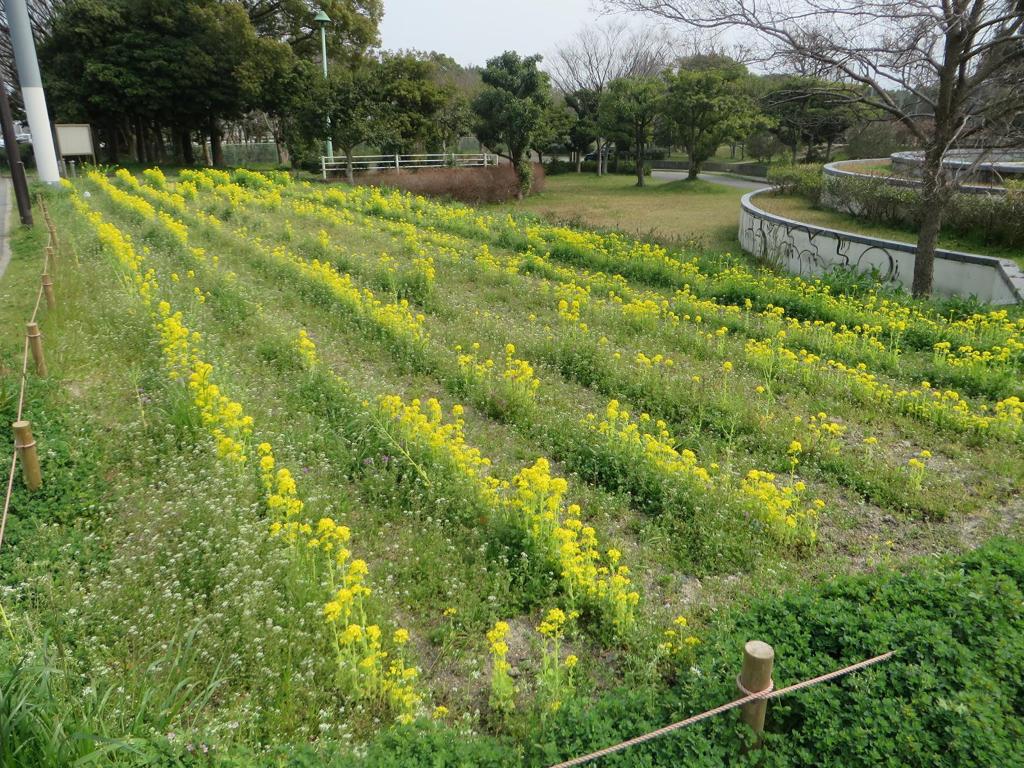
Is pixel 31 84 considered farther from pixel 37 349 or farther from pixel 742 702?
pixel 742 702

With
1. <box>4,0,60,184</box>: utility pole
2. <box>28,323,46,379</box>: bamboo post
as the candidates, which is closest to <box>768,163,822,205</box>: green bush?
<box>28,323,46,379</box>: bamboo post

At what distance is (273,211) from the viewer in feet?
56.4

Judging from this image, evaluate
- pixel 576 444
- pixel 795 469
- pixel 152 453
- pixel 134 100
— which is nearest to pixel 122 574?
pixel 152 453

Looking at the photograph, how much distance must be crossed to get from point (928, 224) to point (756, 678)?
10.3 metres

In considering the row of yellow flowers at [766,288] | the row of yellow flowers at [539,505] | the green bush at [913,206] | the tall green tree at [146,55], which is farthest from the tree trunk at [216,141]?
the row of yellow flowers at [539,505]

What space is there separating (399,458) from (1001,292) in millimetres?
10082

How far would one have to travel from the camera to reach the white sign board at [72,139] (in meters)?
19.3

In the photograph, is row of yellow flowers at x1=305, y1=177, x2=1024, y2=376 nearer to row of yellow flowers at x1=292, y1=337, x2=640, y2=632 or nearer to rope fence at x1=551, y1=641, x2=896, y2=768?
row of yellow flowers at x1=292, y1=337, x2=640, y2=632

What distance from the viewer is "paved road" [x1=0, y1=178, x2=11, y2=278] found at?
12210mm

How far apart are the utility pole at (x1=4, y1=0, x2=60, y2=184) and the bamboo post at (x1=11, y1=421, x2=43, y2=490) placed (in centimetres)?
1881

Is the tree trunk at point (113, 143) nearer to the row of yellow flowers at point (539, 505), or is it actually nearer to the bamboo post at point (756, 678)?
the row of yellow flowers at point (539, 505)

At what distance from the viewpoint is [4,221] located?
16.1 metres

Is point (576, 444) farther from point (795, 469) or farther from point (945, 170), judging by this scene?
point (945, 170)

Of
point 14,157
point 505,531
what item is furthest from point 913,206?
point 14,157
